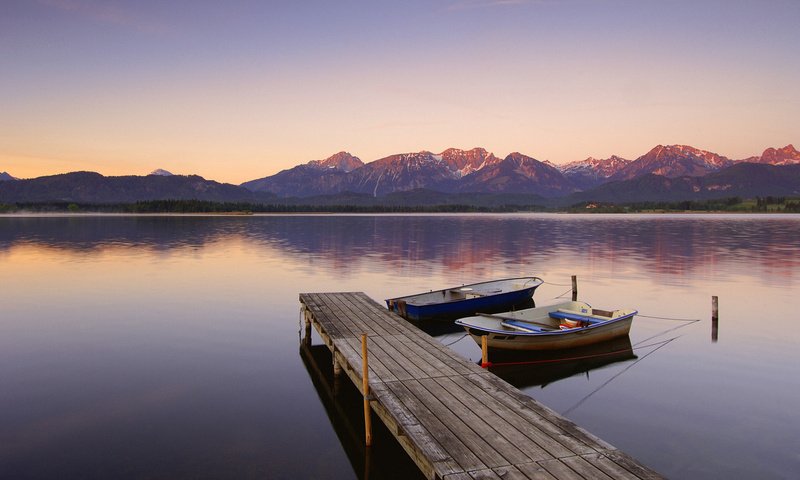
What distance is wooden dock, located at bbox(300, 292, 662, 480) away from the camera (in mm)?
9570

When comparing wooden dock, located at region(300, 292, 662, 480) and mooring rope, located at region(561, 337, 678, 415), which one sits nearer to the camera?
wooden dock, located at region(300, 292, 662, 480)

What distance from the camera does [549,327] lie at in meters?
24.8

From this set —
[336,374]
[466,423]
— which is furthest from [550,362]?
[466,423]

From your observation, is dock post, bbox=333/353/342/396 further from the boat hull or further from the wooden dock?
the boat hull

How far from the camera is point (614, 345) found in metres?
24.5

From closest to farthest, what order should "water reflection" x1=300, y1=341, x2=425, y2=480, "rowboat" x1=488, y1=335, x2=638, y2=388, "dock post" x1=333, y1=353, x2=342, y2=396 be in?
"water reflection" x1=300, y1=341, x2=425, y2=480
"dock post" x1=333, y1=353, x2=342, y2=396
"rowboat" x1=488, y1=335, x2=638, y2=388

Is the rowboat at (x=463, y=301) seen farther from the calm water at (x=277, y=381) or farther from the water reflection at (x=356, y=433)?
the water reflection at (x=356, y=433)

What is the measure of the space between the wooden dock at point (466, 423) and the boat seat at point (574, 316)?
8.84 m

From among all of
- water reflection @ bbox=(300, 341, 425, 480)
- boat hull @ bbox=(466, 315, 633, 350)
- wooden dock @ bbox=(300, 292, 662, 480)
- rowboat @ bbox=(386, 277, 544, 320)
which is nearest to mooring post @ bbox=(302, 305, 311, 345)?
water reflection @ bbox=(300, 341, 425, 480)

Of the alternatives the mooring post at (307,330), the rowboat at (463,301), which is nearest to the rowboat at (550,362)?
the rowboat at (463,301)

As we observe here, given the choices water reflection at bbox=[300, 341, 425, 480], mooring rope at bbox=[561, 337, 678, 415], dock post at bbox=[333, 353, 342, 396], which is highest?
dock post at bbox=[333, 353, 342, 396]

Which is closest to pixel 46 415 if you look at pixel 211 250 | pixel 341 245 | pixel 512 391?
pixel 512 391

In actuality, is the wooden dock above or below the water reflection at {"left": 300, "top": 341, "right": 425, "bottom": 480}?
above

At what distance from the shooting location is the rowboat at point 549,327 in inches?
832
